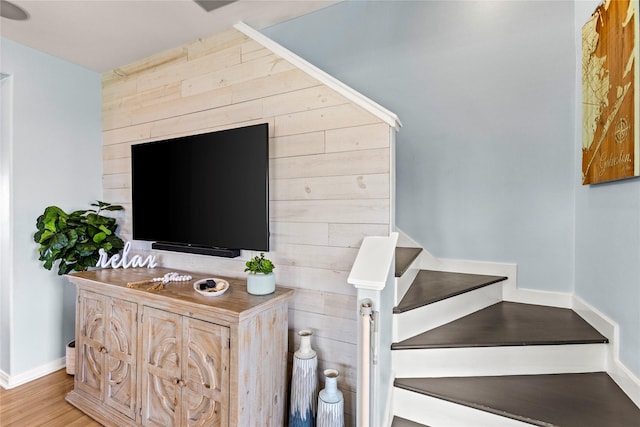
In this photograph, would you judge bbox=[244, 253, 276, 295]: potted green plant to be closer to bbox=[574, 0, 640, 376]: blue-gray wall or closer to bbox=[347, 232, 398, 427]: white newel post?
bbox=[347, 232, 398, 427]: white newel post

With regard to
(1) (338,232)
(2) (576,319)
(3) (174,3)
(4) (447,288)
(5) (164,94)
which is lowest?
(2) (576,319)

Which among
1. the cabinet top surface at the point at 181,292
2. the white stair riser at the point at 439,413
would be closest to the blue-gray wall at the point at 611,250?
the white stair riser at the point at 439,413

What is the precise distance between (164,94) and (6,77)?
1.14 meters

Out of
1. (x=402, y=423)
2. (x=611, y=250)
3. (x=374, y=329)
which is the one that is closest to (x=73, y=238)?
(x=374, y=329)

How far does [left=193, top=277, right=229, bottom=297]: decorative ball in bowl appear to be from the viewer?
1.74 meters

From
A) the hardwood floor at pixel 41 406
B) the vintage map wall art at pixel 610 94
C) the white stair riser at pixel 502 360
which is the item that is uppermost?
the vintage map wall art at pixel 610 94

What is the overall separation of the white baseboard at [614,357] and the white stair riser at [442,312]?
0.51 m

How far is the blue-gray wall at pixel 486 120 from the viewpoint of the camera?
206cm

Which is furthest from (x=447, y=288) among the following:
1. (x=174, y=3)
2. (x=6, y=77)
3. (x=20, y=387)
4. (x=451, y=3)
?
(x=6, y=77)

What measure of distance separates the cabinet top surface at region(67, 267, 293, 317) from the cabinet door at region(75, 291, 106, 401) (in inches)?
4.5

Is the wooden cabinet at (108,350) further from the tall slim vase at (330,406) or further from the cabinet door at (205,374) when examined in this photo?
the tall slim vase at (330,406)

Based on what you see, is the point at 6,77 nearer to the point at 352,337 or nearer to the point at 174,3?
the point at 174,3

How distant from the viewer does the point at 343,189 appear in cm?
180

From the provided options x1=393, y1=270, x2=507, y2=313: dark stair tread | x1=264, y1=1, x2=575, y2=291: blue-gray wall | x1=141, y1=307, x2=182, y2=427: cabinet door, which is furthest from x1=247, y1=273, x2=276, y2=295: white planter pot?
x1=264, y1=1, x2=575, y2=291: blue-gray wall
